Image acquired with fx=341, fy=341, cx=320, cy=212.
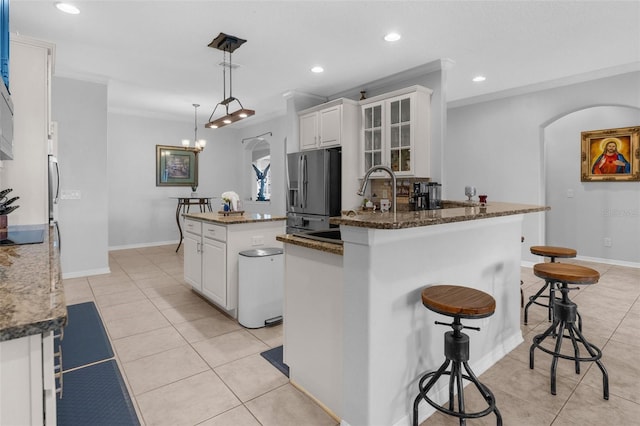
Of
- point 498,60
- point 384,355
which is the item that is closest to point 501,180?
point 498,60

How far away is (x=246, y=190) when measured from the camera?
8.24m

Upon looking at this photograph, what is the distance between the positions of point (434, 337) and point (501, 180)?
14.7 feet

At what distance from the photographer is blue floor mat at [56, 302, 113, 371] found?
7.84ft

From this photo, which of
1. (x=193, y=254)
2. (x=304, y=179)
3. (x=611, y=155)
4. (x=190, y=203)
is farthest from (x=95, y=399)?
(x=611, y=155)

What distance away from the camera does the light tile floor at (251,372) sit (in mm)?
1811

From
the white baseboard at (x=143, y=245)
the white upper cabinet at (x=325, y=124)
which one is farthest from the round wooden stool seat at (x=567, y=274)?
the white baseboard at (x=143, y=245)

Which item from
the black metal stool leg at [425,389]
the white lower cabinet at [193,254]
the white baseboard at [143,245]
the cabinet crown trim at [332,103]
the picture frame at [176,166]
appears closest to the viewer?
the black metal stool leg at [425,389]

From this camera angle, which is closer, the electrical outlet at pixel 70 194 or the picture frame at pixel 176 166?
the electrical outlet at pixel 70 194

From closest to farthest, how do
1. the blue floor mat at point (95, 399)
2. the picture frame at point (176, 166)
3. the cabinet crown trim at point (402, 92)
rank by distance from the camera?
the blue floor mat at point (95, 399)
the cabinet crown trim at point (402, 92)
the picture frame at point (176, 166)

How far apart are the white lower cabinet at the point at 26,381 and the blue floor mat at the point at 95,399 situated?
1.16 m

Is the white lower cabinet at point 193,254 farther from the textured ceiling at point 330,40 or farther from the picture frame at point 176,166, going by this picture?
the picture frame at point 176,166

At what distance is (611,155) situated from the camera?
5.05 metres

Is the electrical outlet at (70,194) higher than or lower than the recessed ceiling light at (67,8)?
lower

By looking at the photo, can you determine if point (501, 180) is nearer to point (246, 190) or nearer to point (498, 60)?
point (498, 60)
